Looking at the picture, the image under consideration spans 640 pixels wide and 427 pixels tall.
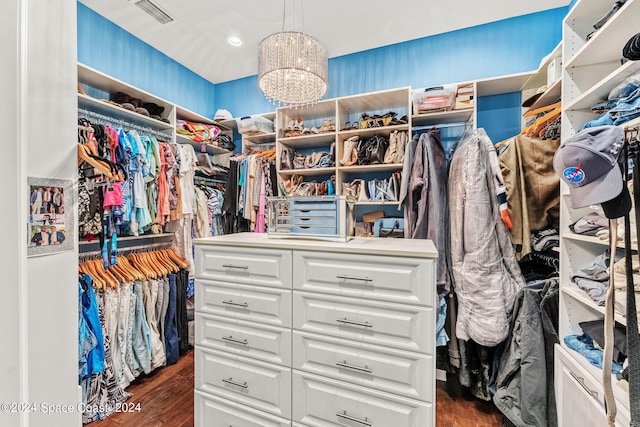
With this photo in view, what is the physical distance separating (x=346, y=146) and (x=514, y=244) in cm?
153

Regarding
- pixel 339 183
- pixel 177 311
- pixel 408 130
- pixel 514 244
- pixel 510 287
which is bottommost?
pixel 177 311

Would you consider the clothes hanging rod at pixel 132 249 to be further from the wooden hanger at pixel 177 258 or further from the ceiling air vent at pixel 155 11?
the ceiling air vent at pixel 155 11

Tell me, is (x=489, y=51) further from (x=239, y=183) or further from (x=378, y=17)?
(x=239, y=183)

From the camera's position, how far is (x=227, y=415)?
54.0 inches

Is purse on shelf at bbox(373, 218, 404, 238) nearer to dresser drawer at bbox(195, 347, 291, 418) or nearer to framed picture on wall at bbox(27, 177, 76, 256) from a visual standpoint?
dresser drawer at bbox(195, 347, 291, 418)

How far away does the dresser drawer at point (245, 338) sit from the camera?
128 cm

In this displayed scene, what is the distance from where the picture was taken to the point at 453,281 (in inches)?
75.5

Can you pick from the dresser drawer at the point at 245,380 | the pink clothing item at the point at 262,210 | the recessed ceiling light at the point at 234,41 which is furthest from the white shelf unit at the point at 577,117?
the recessed ceiling light at the point at 234,41

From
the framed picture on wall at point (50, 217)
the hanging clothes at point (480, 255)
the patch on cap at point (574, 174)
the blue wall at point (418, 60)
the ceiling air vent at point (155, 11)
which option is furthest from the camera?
the blue wall at point (418, 60)

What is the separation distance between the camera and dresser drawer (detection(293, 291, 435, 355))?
109 cm

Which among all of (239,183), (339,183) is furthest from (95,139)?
(339,183)

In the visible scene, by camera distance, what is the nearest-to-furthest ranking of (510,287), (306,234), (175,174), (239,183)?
(306,234)
(510,287)
(175,174)
(239,183)

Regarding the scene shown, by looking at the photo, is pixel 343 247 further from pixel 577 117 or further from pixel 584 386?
pixel 577 117

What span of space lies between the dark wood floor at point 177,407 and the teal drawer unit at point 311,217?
136 cm
